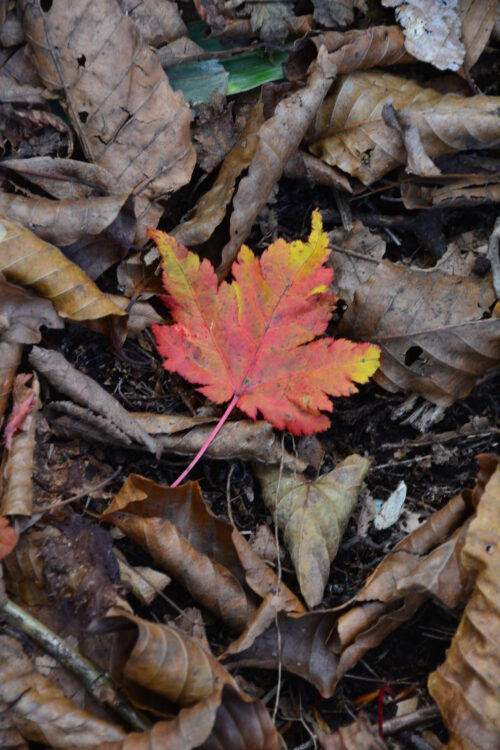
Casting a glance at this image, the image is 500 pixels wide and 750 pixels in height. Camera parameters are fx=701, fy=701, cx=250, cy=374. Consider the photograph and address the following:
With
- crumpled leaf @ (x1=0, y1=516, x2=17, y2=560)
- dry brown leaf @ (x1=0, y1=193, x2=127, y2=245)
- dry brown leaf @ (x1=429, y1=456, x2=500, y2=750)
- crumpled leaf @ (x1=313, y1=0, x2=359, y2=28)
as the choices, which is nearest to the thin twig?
crumpled leaf @ (x1=0, y1=516, x2=17, y2=560)

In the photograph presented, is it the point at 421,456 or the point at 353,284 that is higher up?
the point at 353,284

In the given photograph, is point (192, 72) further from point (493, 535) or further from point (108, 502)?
point (493, 535)

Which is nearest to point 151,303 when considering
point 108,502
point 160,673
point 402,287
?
point 108,502

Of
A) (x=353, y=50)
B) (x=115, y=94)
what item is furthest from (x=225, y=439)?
(x=353, y=50)

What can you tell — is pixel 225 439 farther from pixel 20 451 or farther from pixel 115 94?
pixel 115 94

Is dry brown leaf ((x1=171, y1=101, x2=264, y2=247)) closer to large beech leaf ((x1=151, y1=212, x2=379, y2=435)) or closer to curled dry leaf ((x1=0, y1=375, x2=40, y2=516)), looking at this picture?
large beech leaf ((x1=151, y1=212, x2=379, y2=435))
